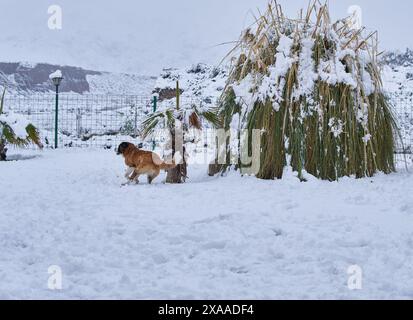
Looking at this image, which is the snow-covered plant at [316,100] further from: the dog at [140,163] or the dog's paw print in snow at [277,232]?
the dog's paw print in snow at [277,232]

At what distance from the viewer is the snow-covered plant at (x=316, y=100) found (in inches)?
210

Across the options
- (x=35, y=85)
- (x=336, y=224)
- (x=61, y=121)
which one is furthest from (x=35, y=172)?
(x=35, y=85)

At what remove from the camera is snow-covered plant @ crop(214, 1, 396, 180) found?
5.34 metres

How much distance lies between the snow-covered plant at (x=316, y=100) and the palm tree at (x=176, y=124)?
447 millimetres

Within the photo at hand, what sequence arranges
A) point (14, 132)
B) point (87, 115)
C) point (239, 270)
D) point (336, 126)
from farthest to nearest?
point (87, 115)
point (14, 132)
point (336, 126)
point (239, 270)

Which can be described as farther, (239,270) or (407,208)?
(407,208)

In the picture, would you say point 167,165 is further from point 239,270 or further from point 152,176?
point 239,270

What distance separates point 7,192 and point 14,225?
1.45 meters

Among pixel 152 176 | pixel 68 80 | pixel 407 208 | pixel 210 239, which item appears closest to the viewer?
pixel 210 239

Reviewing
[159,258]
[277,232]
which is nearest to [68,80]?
[277,232]

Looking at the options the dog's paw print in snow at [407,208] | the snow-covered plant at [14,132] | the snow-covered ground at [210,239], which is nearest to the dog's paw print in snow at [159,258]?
the snow-covered ground at [210,239]

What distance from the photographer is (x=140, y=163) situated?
5453mm

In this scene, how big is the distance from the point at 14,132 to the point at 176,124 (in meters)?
4.09
